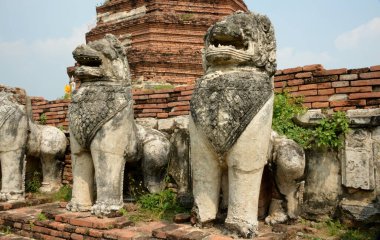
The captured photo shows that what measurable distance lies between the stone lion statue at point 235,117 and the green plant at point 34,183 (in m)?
3.40

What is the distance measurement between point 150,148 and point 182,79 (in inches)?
221

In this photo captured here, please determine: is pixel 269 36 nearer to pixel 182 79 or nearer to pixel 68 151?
pixel 68 151

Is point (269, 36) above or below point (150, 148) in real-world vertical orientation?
above

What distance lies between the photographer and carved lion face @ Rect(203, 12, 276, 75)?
3404 mm

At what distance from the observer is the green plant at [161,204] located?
4.29 metres

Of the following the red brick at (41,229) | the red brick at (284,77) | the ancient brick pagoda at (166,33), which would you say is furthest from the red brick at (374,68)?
the ancient brick pagoda at (166,33)

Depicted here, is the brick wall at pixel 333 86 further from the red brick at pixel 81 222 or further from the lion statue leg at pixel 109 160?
the red brick at pixel 81 222

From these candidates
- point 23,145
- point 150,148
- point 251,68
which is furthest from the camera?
point 23,145

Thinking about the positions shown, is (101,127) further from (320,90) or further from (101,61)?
(320,90)

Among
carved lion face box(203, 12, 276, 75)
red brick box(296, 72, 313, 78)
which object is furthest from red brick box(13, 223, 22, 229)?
red brick box(296, 72, 313, 78)

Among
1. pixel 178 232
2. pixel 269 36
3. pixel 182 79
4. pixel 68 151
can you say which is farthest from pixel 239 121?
pixel 182 79

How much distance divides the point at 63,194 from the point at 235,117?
136 inches

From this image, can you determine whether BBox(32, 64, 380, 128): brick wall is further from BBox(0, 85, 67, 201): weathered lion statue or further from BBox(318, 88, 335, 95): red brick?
BBox(0, 85, 67, 201): weathered lion statue

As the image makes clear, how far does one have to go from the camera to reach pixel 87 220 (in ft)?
12.7
